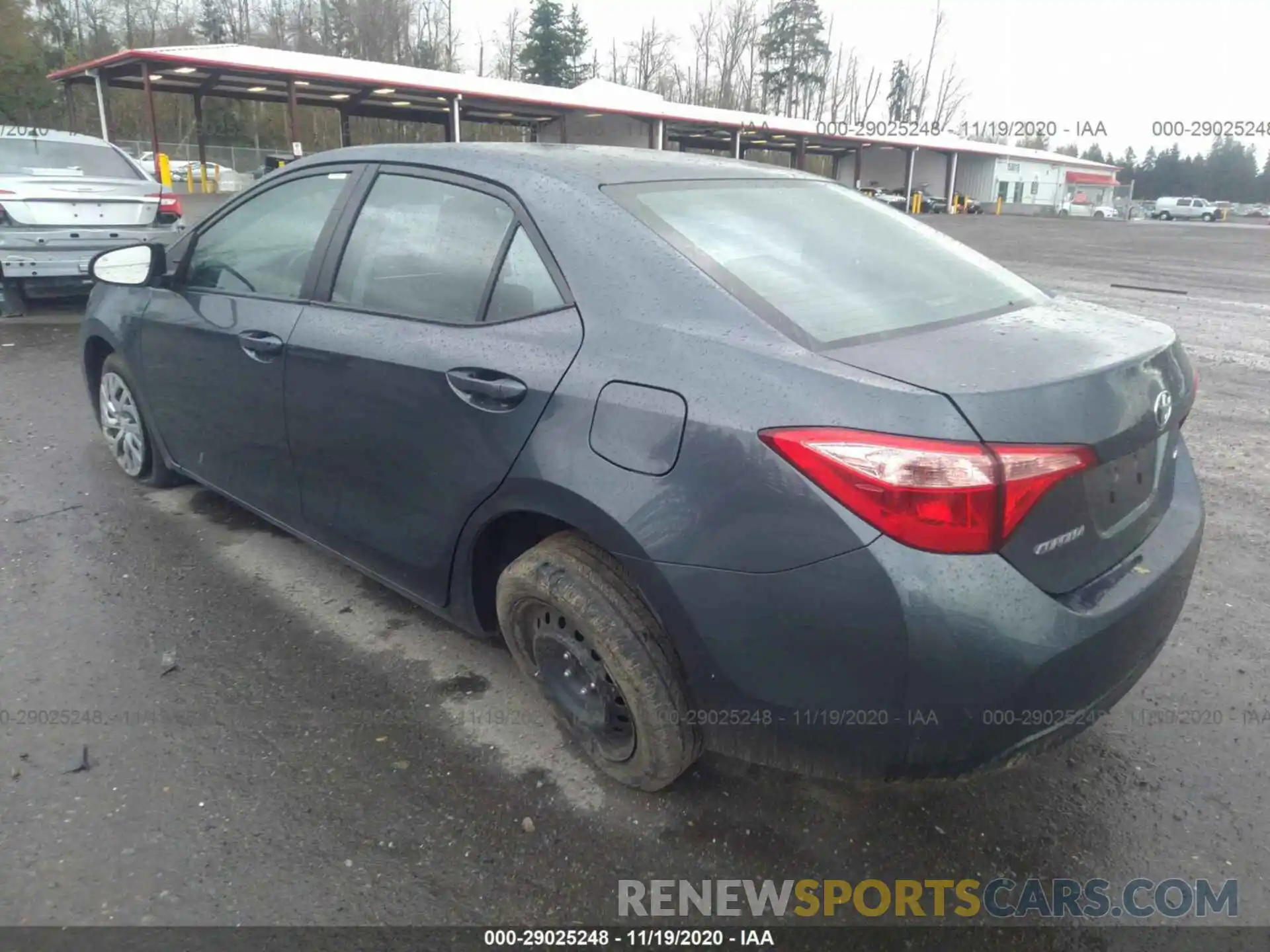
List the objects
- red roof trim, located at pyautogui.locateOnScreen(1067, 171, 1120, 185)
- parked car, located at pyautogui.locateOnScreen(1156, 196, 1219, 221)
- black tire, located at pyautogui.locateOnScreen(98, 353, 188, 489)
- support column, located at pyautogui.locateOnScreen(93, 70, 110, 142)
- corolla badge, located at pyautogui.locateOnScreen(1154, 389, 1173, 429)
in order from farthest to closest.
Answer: red roof trim, located at pyautogui.locateOnScreen(1067, 171, 1120, 185), parked car, located at pyautogui.locateOnScreen(1156, 196, 1219, 221), support column, located at pyautogui.locateOnScreen(93, 70, 110, 142), black tire, located at pyautogui.locateOnScreen(98, 353, 188, 489), corolla badge, located at pyautogui.locateOnScreen(1154, 389, 1173, 429)

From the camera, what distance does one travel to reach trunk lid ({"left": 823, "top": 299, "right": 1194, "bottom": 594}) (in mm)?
1849

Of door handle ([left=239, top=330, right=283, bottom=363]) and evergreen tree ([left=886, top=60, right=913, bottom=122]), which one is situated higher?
evergreen tree ([left=886, top=60, right=913, bottom=122])

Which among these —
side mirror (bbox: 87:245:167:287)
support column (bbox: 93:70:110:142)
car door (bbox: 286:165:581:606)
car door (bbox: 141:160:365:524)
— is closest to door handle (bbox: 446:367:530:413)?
car door (bbox: 286:165:581:606)

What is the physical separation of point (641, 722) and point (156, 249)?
303 cm

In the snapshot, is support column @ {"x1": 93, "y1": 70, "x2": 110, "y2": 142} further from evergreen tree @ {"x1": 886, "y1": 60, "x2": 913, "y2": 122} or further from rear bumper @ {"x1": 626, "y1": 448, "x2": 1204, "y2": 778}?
evergreen tree @ {"x1": 886, "y1": 60, "x2": 913, "y2": 122}

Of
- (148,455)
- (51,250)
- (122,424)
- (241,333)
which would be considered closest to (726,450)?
(241,333)

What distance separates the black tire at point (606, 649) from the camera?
2221 mm

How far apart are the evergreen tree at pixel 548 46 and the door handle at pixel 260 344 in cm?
6334

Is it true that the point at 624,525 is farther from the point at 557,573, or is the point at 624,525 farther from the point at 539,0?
the point at 539,0

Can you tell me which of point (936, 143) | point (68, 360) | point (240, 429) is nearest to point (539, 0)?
point (936, 143)

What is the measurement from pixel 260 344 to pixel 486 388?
126 cm

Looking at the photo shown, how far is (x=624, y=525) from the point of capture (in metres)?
2.10

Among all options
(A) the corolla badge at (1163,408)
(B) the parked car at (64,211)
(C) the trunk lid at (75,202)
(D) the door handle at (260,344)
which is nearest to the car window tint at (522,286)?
(D) the door handle at (260,344)

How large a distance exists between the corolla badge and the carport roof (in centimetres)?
2626
